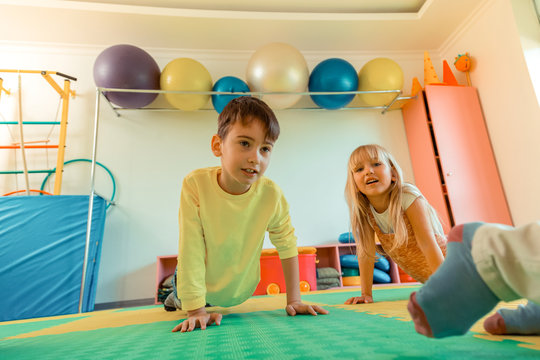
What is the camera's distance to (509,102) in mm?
2520

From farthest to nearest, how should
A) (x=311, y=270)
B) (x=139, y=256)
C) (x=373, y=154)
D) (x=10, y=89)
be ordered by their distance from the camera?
1. (x=10, y=89)
2. (x=139, y=256)
3. (x=311, y=270)
4. (x=373, y=154)

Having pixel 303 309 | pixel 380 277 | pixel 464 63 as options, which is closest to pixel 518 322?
pixel 303 309

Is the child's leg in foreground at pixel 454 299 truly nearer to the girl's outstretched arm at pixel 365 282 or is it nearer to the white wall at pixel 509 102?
the girl's outstretched arm at pixel 365 282

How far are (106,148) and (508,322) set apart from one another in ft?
9.43

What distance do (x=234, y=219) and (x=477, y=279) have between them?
0.73 m

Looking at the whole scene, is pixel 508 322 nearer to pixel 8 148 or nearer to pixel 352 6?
pixel 352 6

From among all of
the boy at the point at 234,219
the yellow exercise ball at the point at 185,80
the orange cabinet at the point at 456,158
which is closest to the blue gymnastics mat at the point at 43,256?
the yellow exercise ball at the point at 185,80

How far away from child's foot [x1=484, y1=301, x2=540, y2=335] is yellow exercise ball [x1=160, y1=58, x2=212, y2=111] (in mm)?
2312

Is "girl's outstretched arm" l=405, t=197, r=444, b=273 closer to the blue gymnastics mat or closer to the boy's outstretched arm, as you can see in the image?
the boy's outstretched arm

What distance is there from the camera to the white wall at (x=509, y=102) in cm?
235

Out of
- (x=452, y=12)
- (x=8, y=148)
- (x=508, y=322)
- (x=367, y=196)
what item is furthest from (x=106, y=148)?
(x=452, y=12)

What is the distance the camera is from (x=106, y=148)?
8.84 ft

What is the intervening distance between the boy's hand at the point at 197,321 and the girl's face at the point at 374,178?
0.76 metres

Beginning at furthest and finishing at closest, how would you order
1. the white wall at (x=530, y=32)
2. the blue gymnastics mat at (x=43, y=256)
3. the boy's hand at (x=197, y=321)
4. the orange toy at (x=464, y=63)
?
the orange toy at (x=464, y=63)
the white wall at (x=530, y=32)
the blue gymnastics mat at (x=43, y=256)
the boy's hand at (x=197, y=321)
